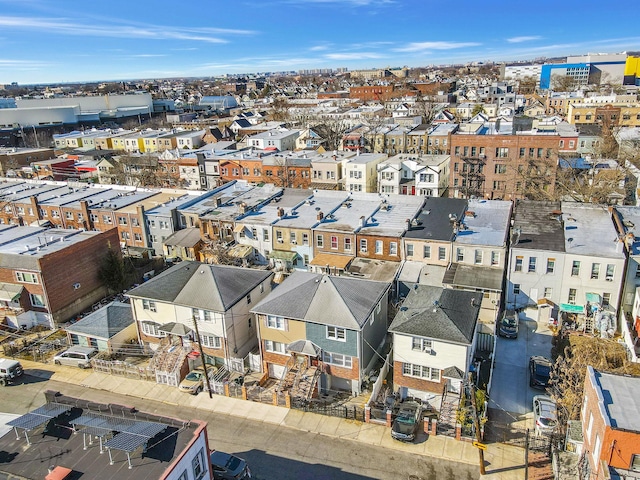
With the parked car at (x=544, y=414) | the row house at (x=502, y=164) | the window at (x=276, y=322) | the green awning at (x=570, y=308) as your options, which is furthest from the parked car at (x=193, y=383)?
the row house at (x=502, y=164)

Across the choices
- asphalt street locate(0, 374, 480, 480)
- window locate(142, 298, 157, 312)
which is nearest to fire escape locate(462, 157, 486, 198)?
asphalt street locate(0, 374, 480, 480)

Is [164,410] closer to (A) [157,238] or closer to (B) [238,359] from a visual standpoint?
(B) [238,359]

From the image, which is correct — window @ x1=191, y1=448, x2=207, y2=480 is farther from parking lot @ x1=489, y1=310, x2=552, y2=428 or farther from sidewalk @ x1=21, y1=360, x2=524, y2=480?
parking lot @ x1=489, y1=310, x2=552, y2=428

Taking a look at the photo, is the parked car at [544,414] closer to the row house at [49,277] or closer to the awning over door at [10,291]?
the row house at [49,277]

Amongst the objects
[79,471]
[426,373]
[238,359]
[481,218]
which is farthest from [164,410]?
[481,218]

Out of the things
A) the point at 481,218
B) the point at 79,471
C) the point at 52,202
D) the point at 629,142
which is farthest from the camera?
the point at 629,142

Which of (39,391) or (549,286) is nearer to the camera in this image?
(39,391)

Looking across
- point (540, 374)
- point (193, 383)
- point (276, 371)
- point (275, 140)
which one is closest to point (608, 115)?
point (275, 140)

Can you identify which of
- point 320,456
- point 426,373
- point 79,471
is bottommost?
point 320,456

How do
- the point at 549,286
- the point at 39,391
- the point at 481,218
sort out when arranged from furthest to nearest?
the point at 481,218 < the point at 549,286 < the point at 39,391

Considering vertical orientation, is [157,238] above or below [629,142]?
below
